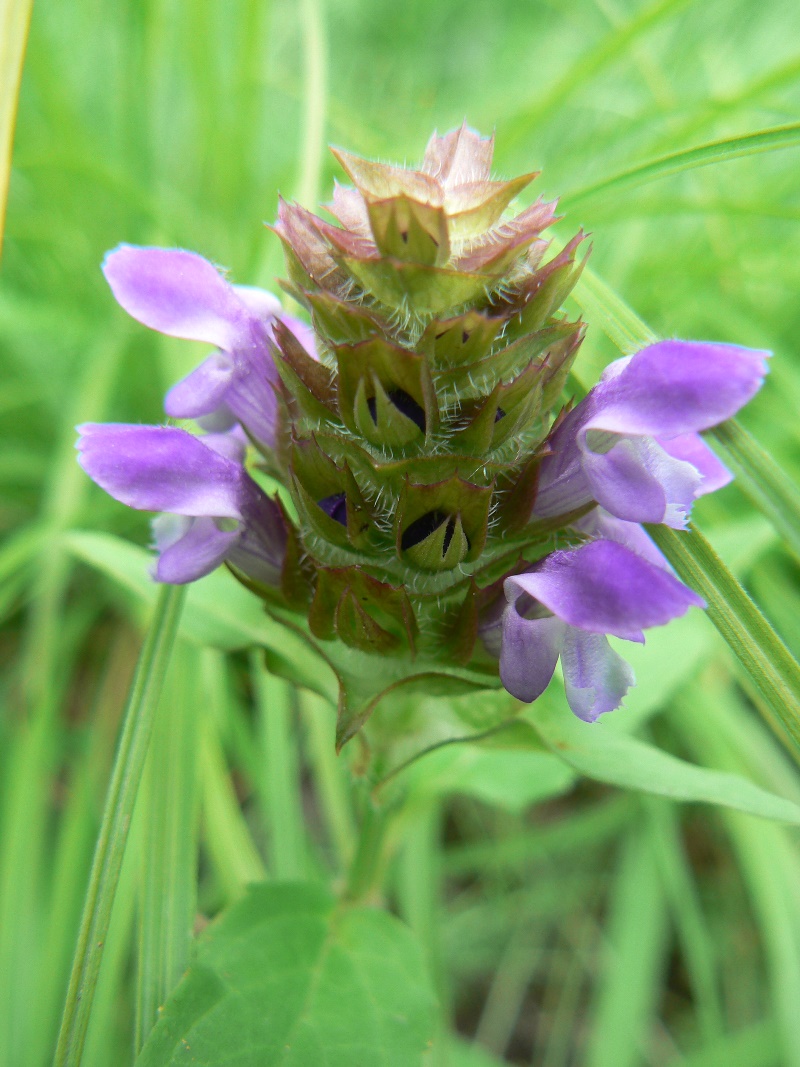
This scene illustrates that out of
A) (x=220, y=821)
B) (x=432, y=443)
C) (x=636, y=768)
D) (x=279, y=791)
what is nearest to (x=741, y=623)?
(x=636, y=768)

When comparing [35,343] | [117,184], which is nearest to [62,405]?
[35,343]

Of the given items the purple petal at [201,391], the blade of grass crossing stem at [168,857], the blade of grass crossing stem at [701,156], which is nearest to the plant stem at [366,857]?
the blade of grass crossing stem at [168,857]

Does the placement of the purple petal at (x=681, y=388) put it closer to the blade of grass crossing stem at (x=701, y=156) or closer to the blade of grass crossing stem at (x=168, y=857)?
the blade of grass crossing stem at (x=701, y=156)

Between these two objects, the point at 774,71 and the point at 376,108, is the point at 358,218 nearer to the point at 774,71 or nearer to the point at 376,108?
the point at 774,71

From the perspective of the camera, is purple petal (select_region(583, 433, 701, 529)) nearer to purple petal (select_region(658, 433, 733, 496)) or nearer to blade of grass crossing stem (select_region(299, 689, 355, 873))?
purple petal (select_region(658, 433, 733, 496))

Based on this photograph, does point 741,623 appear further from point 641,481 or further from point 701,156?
point 701,156

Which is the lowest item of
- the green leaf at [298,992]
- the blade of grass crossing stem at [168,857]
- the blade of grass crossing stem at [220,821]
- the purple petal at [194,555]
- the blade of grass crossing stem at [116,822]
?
the blade of grass crossing stem at [220,821]

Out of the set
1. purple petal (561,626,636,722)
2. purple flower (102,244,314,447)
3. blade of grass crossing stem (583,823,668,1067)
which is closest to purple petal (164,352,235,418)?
purple flower (102,244,314,447)
